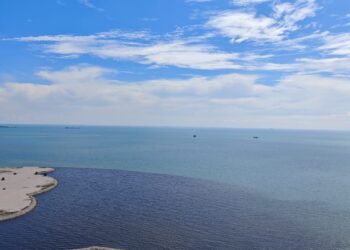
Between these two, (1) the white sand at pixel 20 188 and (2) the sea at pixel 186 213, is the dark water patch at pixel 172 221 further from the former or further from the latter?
(1) the white sand at pixel 20 188

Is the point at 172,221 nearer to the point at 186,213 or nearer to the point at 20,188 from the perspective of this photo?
the point at 186,213

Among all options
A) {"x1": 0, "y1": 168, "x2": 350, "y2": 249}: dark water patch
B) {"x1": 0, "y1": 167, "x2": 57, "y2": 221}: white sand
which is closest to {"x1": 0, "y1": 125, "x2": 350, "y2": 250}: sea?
{"x1": 0, "y1": 168, "x2": 350, "y2": 249}: dark water patch

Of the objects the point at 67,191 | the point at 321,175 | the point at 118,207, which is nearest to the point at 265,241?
the point at 118,207

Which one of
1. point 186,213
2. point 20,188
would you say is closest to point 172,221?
point 186,213

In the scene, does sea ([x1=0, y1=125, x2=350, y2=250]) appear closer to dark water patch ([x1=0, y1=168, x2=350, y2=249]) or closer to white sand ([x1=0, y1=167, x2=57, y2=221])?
dark water patch ([x1=0, y1=168, x2=350, y2=249])

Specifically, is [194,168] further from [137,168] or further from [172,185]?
[172,185]
